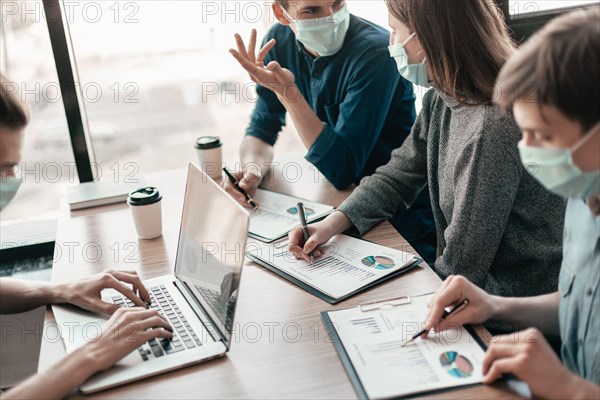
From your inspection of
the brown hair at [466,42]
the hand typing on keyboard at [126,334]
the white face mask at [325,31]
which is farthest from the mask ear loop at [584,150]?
the white face mask at [325,31]

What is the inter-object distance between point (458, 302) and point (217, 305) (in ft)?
1.44

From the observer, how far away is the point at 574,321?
1.09 metres

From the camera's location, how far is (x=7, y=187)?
52.5 inches

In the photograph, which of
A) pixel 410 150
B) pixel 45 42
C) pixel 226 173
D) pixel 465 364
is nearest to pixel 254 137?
pixel 226 173

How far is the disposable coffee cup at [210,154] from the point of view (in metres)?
1.95

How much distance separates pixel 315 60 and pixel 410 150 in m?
0.50

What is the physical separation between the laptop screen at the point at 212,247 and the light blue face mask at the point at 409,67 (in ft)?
1.89

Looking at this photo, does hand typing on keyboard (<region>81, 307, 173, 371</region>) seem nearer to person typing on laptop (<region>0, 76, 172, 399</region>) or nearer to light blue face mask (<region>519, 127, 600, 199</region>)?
person typing on laptop (<region>0, 76, 172, 399</region>)

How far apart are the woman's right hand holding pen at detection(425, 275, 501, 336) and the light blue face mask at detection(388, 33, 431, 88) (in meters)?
0.59

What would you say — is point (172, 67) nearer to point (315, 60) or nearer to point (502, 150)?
point (315, 60)

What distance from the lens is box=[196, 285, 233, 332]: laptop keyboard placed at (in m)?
1.10

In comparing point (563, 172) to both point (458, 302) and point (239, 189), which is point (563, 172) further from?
point (239, 189)

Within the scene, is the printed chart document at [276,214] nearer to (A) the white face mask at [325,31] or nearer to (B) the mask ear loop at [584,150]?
(A) the white face mask at [325,31]

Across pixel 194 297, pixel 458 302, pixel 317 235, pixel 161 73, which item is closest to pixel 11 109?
pixel 194 297
